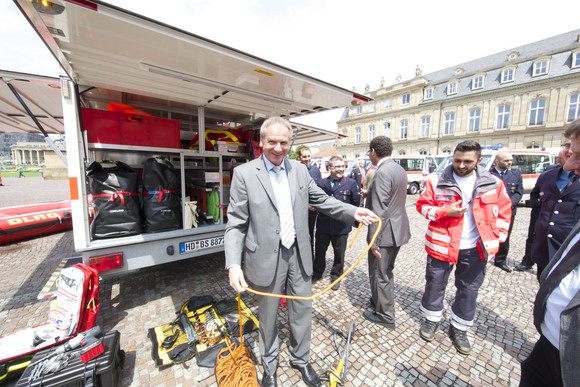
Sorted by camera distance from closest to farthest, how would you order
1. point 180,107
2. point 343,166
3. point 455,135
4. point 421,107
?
point 343,166, point 180,107, point 455,135, point 421,107

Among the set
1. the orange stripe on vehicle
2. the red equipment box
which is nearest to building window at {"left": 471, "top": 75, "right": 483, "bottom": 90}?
the red equipment box

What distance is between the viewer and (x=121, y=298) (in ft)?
10.6

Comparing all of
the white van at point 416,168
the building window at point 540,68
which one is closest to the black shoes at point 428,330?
the white van at point 416,168

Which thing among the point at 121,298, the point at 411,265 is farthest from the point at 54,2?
the point at 411,265

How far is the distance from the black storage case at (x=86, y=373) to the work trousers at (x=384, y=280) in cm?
259

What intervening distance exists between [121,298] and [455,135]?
124 feet

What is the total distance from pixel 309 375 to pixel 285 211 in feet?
4.78

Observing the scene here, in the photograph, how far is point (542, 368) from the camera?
4.51ft

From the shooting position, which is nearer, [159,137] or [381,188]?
[381,188]

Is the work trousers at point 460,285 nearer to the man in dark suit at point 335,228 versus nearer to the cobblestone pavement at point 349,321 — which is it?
the cobblestone pavement at point 349,321

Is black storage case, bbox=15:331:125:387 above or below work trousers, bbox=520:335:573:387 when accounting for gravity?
below

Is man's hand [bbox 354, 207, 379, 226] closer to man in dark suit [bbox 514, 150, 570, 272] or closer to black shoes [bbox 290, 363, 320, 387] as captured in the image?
black shoes [bbox 290, 363, 320, 387]

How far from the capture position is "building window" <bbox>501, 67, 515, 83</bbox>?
1070 inches

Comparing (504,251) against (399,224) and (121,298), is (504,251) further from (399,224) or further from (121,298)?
(121,298)
